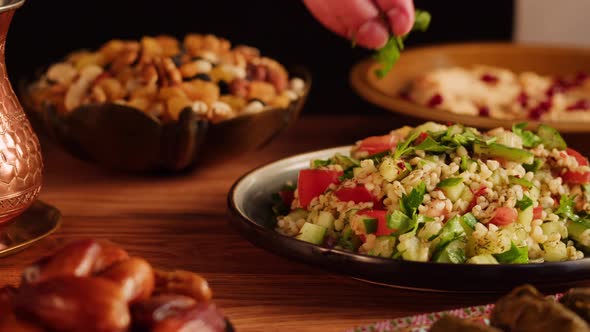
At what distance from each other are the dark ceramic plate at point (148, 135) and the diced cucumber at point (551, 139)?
1.70ft

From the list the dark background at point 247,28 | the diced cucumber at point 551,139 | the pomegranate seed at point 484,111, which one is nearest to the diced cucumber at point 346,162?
the diced cucumber at point 551,139

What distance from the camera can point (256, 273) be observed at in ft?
4.35

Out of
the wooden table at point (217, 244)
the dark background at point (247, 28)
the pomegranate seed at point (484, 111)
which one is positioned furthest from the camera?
the dark background at point (247, 28)

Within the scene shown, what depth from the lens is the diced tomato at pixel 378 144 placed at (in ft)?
4.68

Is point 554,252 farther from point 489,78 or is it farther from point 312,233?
point 489,78

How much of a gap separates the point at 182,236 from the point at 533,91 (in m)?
1.09

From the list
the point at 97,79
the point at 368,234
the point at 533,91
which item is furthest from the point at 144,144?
the point at 533,91

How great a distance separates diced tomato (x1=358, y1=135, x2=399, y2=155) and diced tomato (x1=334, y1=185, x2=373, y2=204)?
16 cm

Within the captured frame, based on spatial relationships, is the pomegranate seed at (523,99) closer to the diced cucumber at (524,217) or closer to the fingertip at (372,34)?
the fingertip at (372,34)

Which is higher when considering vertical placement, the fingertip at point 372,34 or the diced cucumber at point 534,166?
the fingertip at point 372,34

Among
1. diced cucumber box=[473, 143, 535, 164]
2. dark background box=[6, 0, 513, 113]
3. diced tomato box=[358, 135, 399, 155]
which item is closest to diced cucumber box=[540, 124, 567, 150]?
diced cucumber box=[473, 143, 535, 164]

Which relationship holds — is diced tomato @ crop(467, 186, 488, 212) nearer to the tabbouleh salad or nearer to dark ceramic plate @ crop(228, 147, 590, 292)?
the tabbouleh salad

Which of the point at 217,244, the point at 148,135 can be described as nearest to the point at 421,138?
the point at 217,244

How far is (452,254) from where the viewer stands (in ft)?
3.84
